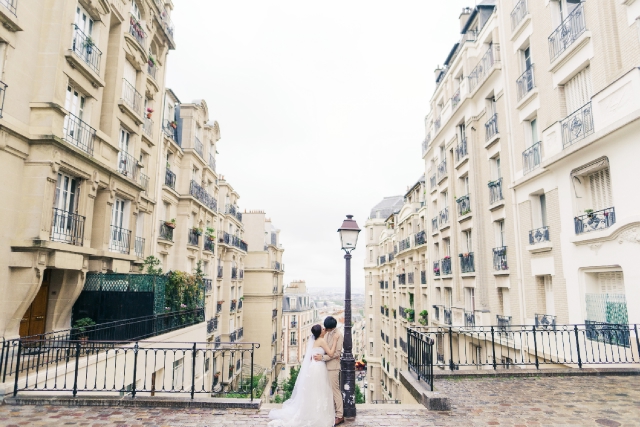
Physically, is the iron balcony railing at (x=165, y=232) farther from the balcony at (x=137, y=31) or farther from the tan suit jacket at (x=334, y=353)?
the tan suit jacket at (x=334, y=353)

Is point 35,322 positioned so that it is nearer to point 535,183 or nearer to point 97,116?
point 97,116

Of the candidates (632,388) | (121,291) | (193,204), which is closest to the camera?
(632,388)

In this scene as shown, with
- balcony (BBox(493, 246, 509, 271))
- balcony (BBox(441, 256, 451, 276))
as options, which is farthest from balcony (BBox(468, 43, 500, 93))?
balcony (BBox(441, 256, 451, 276))

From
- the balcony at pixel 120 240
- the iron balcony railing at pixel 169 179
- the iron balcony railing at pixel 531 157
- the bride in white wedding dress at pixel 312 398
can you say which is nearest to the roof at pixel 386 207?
the iron balcony railing at pixel 169 179

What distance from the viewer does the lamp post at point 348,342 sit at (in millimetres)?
7195

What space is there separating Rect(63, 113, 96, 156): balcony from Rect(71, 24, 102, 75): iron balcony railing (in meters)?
2.11

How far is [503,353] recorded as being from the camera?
54.8 feet

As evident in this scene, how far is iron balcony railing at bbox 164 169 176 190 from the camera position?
74.4 feet

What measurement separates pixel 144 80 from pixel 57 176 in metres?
8.18

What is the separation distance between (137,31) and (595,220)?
19420 mm

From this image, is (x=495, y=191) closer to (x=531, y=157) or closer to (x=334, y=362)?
(x=531, y=157)

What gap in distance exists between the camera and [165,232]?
73.1ft

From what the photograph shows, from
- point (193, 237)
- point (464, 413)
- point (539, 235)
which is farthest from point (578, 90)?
point (193, 237)

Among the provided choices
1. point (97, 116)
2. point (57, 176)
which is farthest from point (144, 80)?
point (57, 176)
